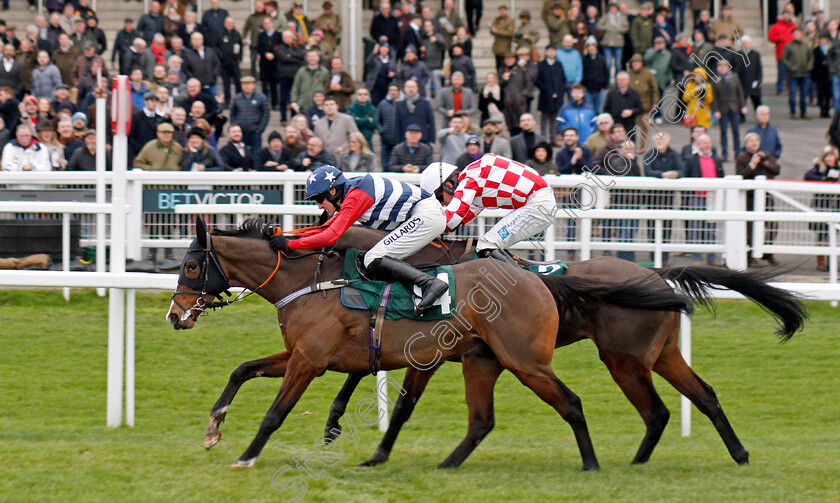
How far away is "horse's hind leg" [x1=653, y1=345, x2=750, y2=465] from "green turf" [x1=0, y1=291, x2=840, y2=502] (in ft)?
0.33

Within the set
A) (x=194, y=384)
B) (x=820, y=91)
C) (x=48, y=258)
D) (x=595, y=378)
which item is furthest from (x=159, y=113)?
(x=820, y=91)

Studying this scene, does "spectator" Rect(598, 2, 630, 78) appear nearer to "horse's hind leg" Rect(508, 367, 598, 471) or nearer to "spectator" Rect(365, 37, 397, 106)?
"spectator" Rect(365, 37, 397, 106)

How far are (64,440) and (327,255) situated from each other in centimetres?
162

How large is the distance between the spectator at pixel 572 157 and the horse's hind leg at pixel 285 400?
4.83 metres

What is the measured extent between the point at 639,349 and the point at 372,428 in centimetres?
166

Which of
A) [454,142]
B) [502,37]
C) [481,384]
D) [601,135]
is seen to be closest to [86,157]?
[454,142]

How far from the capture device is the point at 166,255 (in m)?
8.61

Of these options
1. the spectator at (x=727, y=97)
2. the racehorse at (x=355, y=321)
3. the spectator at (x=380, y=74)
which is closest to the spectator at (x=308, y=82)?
the spectator at (x=380, y=74)

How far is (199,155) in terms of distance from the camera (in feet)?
32.0

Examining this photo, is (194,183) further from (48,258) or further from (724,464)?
(724,464)

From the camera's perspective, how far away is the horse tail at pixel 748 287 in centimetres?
560

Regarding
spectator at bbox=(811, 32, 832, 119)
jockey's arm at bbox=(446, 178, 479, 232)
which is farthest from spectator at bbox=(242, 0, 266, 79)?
jockey's arm at bbox=(446, 178, 479, 232)

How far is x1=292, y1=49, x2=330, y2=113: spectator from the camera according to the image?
39.5 ft

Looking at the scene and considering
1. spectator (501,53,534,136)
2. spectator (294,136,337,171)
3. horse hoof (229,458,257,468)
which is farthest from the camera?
spectator (501,53,534,136)
